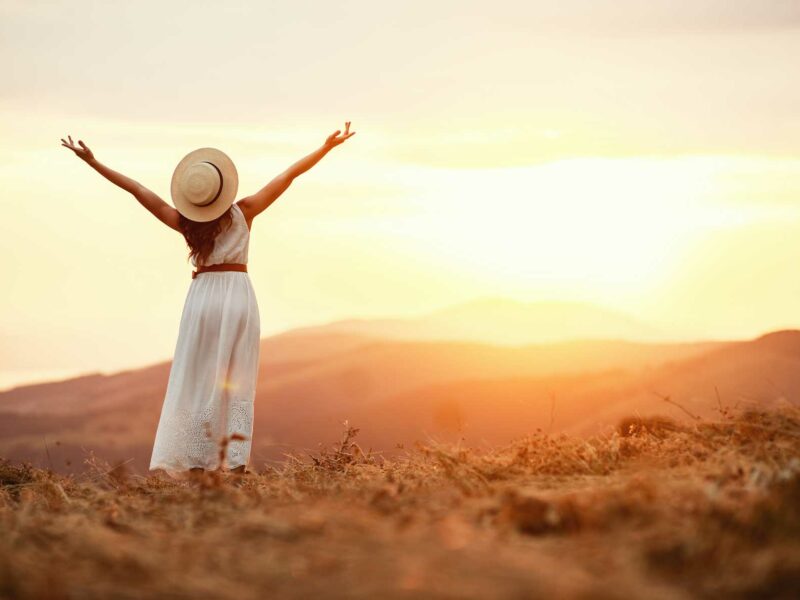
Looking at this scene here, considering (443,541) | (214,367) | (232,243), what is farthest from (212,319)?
(443,541)

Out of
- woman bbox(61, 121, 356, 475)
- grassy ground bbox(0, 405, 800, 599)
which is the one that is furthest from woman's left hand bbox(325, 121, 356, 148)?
grassy ground bbox(0, 405, 800, 599)

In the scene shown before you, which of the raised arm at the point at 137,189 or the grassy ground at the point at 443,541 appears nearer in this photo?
the grassy ground at the point at 443,541

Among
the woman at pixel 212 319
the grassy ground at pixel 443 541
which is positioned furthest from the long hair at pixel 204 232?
the grassy ground at pixel 443 541

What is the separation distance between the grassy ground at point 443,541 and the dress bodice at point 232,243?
304cm

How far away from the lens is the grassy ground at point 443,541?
3770 mm

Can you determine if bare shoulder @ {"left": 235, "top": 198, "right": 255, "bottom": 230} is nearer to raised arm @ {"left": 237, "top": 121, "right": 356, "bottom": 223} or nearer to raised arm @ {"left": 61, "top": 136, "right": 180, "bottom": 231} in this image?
raised arm @ {"left": 237, "top": 121, "right": 356, "bottom": 223}

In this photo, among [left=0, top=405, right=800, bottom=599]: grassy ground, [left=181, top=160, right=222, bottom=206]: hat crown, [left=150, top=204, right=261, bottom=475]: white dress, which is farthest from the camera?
[left=150, top=204, right=261, bottom=475]: white dress

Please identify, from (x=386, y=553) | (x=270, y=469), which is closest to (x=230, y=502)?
(x=386, y=553)

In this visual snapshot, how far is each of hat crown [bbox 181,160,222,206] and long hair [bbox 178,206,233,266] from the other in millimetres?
173

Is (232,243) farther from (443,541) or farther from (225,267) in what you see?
(443,541)

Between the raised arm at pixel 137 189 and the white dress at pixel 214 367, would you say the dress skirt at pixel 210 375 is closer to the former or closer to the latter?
the white dress at pixel 214 367

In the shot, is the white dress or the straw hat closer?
the straw hat

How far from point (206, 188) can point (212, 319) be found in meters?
1.12

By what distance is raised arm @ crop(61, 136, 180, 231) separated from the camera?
9617mm
